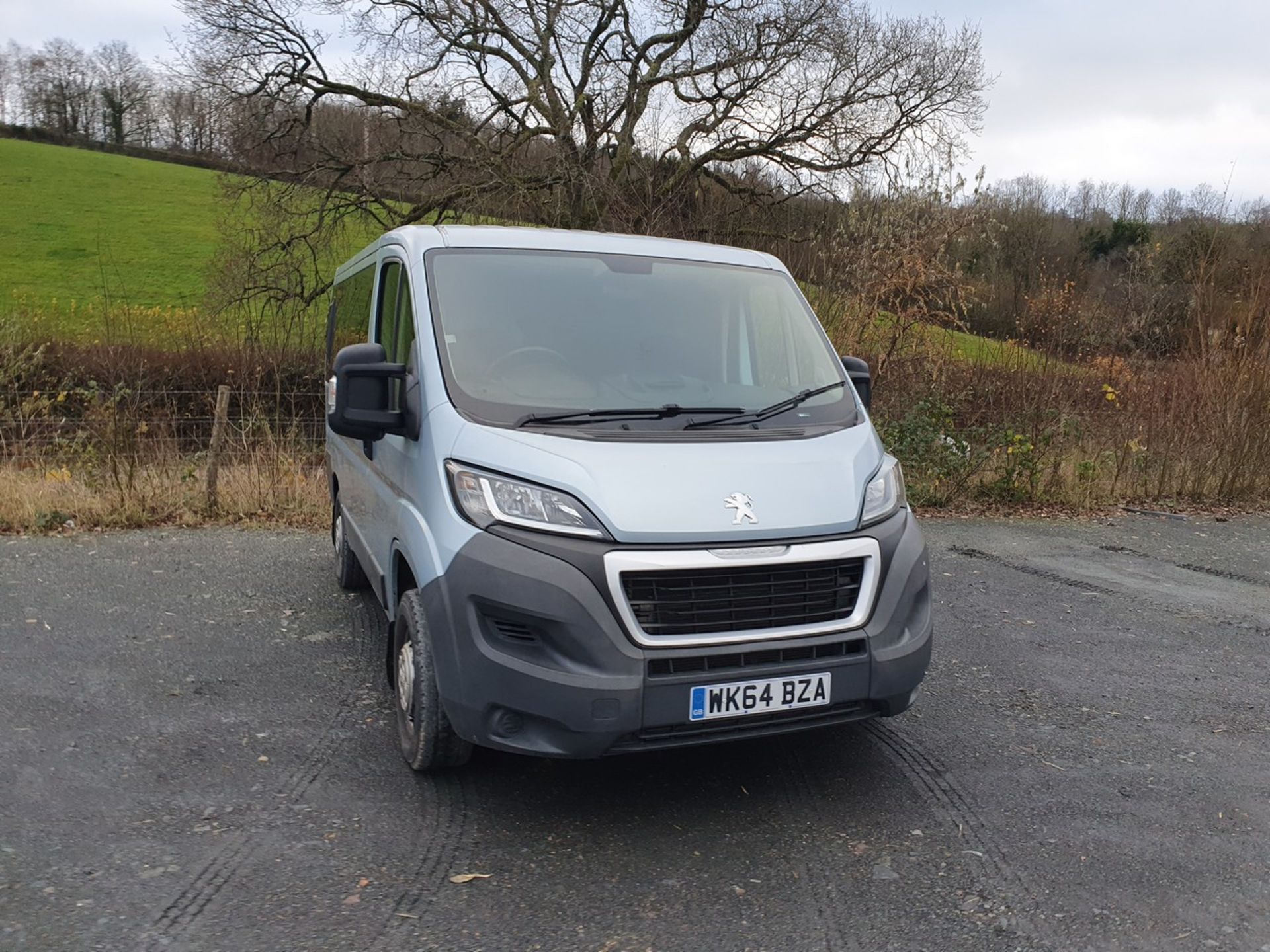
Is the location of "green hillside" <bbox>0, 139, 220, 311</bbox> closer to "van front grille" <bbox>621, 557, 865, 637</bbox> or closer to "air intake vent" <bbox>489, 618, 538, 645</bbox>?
"air intake vent" <bbox>489, 618, 538, 645</bbox>

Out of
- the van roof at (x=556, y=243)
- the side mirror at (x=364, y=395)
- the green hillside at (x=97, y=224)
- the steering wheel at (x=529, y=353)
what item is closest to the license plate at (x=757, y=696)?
the steering wheel at (x=529, y=353)

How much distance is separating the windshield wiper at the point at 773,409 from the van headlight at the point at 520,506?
659 mm

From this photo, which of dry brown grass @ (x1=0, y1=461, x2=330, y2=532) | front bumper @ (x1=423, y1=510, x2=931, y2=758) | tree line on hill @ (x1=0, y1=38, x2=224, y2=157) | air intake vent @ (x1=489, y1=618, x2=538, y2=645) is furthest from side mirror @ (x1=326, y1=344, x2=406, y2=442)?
tree line on hill @ (x1=0, y1=38, x2=224, y2=157)

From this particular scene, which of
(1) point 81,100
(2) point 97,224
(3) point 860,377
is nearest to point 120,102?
(1) point 81,100

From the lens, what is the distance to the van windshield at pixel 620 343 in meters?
3.68

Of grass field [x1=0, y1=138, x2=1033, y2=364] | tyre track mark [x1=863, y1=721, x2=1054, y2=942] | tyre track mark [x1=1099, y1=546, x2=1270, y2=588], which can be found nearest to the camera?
tyre track mark [x1=863, y1=721, x2=1054, y2=942]

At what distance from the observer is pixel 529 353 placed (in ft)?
12.6

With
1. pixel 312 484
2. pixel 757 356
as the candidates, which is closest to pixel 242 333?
pixel 312 484

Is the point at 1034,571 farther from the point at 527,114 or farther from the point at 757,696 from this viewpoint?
the point at 527,114

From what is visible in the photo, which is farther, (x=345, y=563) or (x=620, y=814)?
(x=345, y=563)

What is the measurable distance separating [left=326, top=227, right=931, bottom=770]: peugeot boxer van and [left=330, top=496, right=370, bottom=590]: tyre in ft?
6.51

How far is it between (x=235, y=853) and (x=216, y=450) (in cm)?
654

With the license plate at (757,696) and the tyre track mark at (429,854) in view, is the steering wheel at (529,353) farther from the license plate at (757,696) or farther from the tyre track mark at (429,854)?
the tyre track mark at (429,854)

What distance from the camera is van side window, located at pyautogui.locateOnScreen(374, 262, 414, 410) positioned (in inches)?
156
